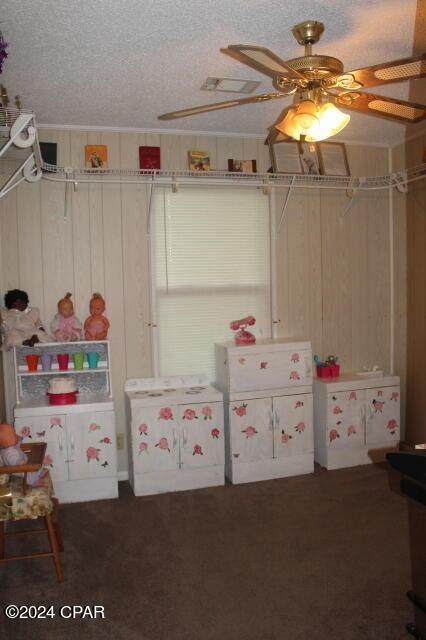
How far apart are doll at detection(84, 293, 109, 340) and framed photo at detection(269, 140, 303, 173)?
170cm

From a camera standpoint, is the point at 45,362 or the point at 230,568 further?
the point at 45,362

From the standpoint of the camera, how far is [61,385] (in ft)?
12.1

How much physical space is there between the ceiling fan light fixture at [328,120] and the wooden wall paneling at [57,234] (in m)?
2.26

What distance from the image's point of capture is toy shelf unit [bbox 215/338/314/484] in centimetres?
397

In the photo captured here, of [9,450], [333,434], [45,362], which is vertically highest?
[45,362]

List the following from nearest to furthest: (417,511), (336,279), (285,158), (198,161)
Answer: (417,511) < (198,161) < (285,158) < (336,279)

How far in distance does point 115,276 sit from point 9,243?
0.76 meters

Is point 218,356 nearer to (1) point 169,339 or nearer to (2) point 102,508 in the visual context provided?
(1) point 169,339

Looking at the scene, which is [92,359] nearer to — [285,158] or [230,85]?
[230,85]

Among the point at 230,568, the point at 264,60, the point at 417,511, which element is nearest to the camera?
the point at 417,511

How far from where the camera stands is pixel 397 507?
3482 millimetres

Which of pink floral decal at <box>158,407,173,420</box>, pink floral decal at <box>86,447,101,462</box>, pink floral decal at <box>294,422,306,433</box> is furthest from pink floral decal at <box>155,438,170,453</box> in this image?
pink floral decal at <box>294,422,306,433</box>

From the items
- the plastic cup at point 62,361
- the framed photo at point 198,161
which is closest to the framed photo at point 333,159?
the framed photo at point 198,161

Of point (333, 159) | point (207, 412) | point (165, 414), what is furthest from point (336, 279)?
point (165, 414)
